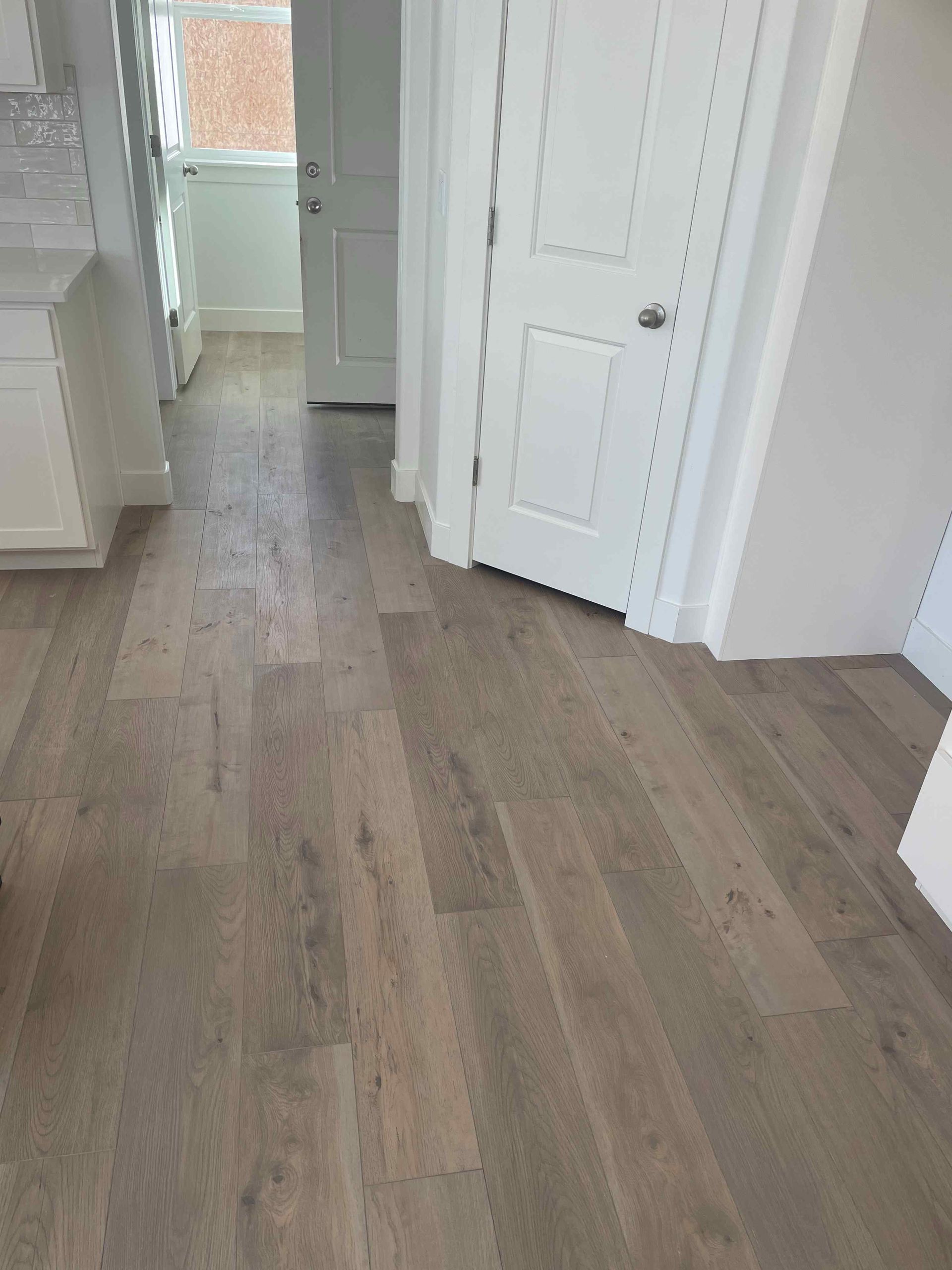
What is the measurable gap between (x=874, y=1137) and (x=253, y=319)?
5380 millimetres

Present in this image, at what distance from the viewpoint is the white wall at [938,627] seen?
8.66 ft

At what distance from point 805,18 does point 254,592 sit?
2.02m

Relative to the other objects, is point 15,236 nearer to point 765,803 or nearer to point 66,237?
point 66,237

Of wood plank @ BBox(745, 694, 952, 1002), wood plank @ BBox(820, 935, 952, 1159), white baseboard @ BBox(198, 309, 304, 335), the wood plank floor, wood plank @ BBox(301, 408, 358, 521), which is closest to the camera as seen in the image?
the wood plank floor

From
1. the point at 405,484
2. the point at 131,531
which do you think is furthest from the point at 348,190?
the point at 131,531

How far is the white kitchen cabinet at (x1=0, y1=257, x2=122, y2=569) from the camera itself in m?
2.53

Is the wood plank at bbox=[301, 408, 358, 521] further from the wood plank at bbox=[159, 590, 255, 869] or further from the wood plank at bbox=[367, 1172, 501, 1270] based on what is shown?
the wood plank at bbox=[367, 1172, 501, 1270]

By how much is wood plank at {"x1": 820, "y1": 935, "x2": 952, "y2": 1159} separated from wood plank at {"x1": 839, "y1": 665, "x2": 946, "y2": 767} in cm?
72

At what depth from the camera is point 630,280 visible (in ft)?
7.94

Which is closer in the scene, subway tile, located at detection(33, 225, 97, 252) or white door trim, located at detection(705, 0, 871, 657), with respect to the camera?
white door trim, located at detection(705, 0, 871, 657)

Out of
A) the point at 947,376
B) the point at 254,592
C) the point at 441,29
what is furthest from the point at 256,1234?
the point at 441,29

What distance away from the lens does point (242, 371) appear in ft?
16.4

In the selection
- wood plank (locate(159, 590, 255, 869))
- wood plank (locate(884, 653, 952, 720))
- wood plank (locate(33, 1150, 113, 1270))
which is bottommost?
wood plank (locate(884, 653, 952, 720))

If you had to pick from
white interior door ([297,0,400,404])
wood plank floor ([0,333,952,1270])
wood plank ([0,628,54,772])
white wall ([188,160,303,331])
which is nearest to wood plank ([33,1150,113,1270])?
wood plank floor ([0,333,952,1270])
